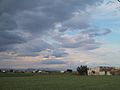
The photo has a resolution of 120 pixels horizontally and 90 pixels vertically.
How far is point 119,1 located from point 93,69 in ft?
469

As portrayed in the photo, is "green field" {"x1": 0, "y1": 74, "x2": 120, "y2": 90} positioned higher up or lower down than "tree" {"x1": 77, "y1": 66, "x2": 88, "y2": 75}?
lower down

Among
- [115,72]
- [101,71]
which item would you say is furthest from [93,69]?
[115,72]

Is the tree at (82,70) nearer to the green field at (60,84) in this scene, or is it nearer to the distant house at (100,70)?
the distant house at (100,70)

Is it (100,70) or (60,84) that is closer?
(60,84)

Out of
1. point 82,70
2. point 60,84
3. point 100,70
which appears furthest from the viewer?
point 100,70

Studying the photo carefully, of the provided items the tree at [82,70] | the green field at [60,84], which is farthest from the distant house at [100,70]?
the green field at [60,84]

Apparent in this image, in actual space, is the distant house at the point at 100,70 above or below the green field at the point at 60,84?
above

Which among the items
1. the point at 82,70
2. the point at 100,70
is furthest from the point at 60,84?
the point at 100,70

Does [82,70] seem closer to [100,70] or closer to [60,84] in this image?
[100,70]

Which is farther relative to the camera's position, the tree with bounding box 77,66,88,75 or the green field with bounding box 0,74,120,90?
the tree with bounding box 77,66,88,75

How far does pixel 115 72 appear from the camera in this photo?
472ft

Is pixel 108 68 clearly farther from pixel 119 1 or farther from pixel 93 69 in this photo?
pixel 119 1

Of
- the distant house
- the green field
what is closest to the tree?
the distant house

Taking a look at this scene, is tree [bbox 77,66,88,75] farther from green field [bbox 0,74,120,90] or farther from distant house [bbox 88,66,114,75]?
green field [bbox 0,74,120,90]
